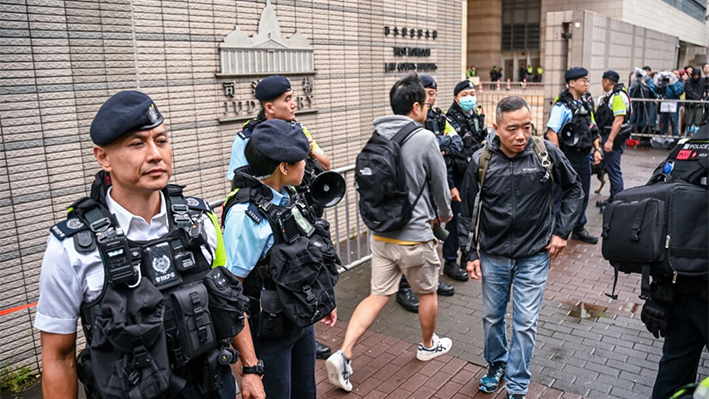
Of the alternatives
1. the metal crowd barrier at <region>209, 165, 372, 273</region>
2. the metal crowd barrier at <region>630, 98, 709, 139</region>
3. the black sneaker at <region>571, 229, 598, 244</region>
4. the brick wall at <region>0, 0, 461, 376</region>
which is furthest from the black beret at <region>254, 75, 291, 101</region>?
the metal crowd barrier at <region>630, 98, 709, 139</region>

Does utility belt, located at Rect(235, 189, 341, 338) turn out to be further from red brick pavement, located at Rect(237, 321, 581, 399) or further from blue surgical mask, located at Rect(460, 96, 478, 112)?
blue surgical mask, located at Rect(460, 96, 478, 112)

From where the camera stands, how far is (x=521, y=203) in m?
3.90

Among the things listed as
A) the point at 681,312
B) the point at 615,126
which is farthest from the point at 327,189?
the point at 615,126

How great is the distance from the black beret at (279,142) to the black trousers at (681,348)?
231 cm

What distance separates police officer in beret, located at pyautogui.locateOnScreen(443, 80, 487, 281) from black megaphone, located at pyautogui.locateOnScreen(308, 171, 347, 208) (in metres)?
3.02

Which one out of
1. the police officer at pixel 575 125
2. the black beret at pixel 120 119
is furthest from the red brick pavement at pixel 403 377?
the police officer at pixel 575 125

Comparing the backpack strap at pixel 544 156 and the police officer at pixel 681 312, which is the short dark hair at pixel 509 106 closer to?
the backpack strap at pixel 544 156

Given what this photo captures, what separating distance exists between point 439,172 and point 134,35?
2.88m

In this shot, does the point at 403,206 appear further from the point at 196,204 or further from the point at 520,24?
→ the point at 520,24

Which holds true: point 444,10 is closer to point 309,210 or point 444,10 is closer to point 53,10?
point 53,10

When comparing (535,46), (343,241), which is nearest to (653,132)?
(343,241)

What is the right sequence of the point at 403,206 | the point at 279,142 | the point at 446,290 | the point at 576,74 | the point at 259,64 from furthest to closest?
the point at 576,74, the point at 259,64, the point at 446,290, the point at 403,206, the point at 279,142

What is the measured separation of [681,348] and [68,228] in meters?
3.28

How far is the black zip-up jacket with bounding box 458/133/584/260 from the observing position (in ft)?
12.8
